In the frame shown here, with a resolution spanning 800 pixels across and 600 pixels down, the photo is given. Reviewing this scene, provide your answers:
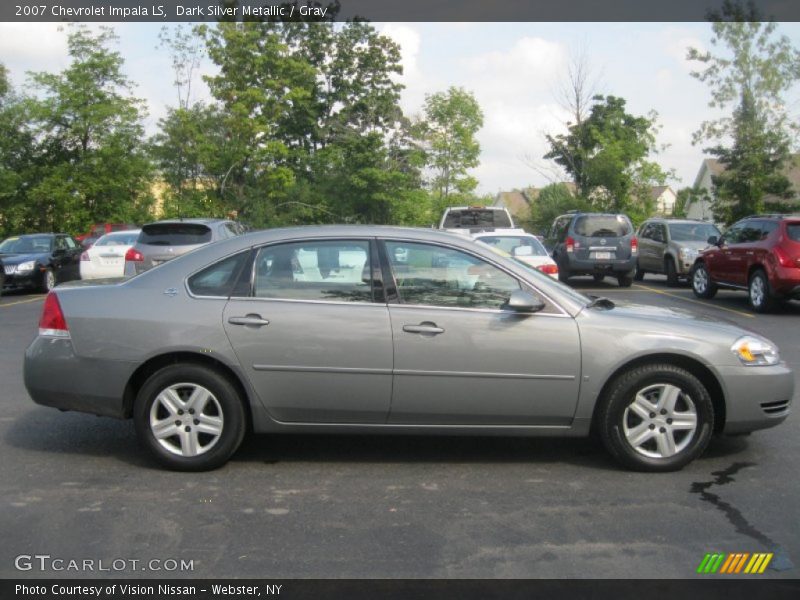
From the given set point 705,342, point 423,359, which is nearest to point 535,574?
point 423,359

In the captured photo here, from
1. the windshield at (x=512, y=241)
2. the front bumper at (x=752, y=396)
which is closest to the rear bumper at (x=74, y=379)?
the front bumper at (x=752, y=396)

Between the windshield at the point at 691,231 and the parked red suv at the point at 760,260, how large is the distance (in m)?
4.75

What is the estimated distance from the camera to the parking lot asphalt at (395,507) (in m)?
3.75

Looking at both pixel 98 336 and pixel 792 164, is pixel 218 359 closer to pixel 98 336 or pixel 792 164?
pixel 98 336

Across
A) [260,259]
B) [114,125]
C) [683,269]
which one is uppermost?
[114,125]

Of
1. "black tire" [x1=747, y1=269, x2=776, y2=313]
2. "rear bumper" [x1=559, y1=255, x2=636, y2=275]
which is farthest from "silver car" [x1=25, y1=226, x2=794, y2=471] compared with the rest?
"rear bumper" [x1=559, y1=255, x2=636, y2=275]

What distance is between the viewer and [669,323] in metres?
5.09

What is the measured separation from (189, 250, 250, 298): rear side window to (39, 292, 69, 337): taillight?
0.84 m

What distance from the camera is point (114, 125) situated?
3753cm

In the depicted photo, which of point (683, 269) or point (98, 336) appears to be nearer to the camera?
point (98, 336)

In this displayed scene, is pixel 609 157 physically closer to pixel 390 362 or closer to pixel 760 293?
pixel 760 293

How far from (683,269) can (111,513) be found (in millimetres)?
17530

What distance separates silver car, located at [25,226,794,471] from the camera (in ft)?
16.1
